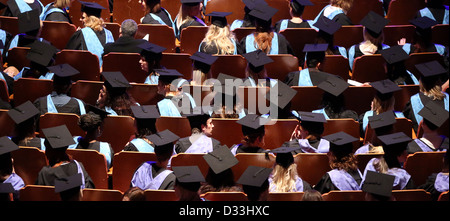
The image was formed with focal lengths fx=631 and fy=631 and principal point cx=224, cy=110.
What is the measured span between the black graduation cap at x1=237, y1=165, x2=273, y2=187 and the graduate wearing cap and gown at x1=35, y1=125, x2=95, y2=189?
1.15 m

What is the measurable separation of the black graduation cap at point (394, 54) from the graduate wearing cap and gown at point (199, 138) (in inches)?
75.3

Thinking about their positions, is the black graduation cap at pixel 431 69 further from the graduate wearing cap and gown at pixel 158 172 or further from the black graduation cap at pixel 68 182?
the black graduation cap at pixel 68 182

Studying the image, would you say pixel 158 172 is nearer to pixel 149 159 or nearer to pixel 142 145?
pixel 149 159

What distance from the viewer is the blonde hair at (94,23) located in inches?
256

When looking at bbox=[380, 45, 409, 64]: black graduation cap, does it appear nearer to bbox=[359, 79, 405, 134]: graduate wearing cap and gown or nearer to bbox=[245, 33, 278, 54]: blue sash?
bbox=[359, 79, 405, 134]: graduate wearing cap and gown

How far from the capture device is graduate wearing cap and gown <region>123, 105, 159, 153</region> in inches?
197

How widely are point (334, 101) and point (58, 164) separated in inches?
97.1

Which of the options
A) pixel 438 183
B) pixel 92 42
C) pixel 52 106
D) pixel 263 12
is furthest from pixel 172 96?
pixel 438 183

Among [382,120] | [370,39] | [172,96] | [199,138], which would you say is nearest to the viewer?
[199,138]

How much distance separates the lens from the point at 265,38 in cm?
636

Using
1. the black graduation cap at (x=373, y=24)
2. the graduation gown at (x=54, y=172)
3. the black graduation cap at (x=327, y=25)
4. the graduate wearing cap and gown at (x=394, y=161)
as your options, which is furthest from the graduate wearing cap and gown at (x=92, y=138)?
the black graduation cap at (x=373, y=24)
